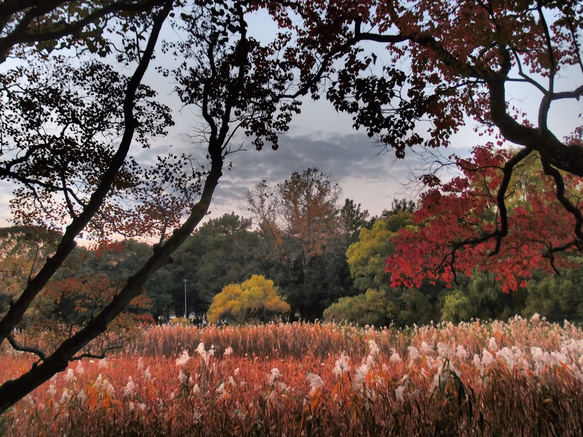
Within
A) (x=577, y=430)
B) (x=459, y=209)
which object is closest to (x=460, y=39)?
(x=459, y=209)

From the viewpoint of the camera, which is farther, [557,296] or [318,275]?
[318,275]

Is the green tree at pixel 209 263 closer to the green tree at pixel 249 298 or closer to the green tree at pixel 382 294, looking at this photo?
the green tree at pixel 249 298

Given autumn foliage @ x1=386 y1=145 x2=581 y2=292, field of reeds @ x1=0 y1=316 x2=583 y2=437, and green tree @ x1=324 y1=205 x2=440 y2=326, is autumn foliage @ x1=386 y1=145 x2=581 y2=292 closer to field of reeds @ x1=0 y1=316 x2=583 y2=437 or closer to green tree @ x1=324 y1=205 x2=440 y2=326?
field of reeds @ x1=0 y1=316 x2=583 y2=437

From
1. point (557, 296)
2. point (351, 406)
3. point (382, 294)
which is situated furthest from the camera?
point (382, 294)

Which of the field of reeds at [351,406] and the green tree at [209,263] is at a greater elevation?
the green tree at [209,263]

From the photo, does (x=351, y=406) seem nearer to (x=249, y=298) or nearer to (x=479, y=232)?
(x=479, y=232)

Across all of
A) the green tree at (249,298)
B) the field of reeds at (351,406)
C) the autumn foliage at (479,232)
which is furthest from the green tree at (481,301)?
the field of reeds at (351,406)

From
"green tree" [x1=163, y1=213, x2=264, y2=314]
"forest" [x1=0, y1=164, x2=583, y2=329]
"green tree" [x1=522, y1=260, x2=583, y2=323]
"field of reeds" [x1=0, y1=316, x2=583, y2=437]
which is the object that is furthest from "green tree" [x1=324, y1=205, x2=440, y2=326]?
"field of reeds" [x1=0, y1=316, x2=583, y2=437]

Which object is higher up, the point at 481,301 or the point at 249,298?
the point at 249,298

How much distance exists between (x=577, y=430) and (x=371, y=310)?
19726 millimetres

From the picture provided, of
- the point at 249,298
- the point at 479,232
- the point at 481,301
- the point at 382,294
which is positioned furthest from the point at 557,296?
the point at 249,298

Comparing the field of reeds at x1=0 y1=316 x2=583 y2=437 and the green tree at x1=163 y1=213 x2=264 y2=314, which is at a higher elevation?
the green tree at x1=163 y1=213 x2=264 y2=314

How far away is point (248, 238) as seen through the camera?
125ft

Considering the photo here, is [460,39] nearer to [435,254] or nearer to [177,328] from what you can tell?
[435,254]
